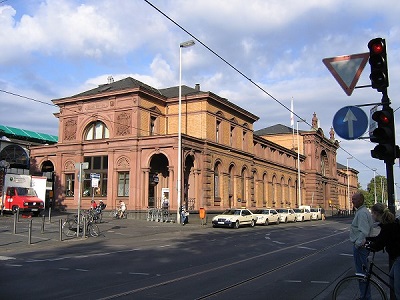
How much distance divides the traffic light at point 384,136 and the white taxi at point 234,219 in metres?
25.1

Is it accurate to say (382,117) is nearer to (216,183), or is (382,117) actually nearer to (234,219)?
(234,219)

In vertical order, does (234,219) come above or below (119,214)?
below

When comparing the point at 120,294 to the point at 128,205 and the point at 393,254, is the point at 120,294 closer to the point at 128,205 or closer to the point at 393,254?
the point at 393,254

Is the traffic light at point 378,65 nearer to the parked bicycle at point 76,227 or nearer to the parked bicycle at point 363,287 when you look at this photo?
the parked bicycle at point 363,287

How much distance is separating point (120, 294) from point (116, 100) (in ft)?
112

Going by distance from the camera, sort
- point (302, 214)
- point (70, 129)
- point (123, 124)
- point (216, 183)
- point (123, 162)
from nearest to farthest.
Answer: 1. point (123, 162)
2. point (123, 124)
3. point (216, 183)
4. point (70, 129)
5. point (302, 214)

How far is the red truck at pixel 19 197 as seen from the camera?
34.5 m

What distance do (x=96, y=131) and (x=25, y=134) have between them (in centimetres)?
2216

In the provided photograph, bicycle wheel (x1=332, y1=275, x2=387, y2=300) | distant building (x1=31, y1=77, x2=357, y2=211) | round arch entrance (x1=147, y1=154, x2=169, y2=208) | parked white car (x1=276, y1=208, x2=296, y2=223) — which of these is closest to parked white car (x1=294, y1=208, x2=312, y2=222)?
parked white car (x1=276, y1=208, x2=296, y2=223)

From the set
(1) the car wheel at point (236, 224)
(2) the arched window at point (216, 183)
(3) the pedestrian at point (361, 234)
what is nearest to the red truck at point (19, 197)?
(1) the car wheel at point (236, 224)

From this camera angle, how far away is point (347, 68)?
8.44 meters

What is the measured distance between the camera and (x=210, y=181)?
41156 millimetres

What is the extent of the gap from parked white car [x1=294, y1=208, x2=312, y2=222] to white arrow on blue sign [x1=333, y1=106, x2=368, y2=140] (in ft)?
135

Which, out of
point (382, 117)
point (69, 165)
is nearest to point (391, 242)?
point (382, 117)
